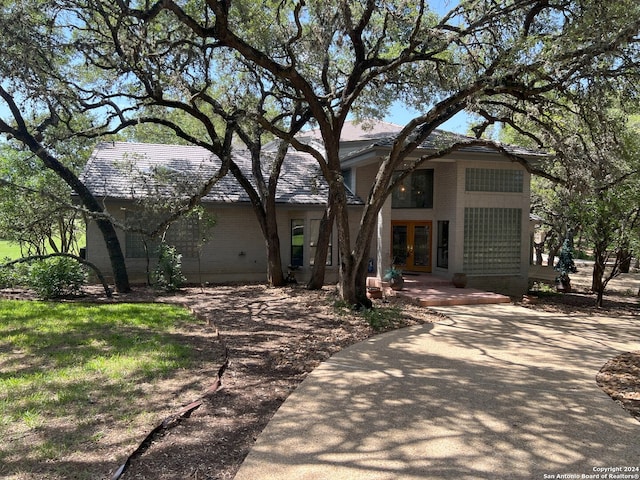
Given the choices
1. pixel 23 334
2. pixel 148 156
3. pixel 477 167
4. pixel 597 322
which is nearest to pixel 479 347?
pixel 597 322

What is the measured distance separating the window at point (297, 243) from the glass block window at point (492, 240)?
19.2 ft

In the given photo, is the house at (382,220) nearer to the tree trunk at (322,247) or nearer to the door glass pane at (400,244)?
the door glass pane at (400,244)

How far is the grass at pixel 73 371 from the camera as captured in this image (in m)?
4.25

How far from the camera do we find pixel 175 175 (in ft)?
44.4

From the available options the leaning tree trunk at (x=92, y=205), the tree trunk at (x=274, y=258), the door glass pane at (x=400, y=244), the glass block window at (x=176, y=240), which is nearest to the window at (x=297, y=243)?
the tree trunk at (x=274, y=258)

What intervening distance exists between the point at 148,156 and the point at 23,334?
37.1 feet

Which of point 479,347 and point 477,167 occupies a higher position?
point 477,167

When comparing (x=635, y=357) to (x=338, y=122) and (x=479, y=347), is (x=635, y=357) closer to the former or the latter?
(x=479, y=347)

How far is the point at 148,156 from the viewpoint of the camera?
59.4 feet

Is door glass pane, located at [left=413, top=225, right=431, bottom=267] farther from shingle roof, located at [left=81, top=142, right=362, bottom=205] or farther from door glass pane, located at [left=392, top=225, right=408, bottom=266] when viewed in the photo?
shingle roof, located at [left=81, top=142, right=362, bottom=205]

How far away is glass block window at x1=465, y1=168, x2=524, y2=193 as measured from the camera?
623 inches

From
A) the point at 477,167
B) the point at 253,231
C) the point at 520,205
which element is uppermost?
the point at 477,167

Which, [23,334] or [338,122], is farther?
[338,122]

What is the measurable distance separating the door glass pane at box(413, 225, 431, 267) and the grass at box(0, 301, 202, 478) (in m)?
9.95
